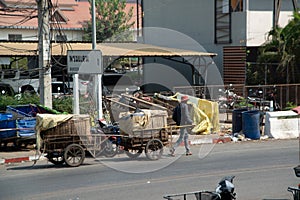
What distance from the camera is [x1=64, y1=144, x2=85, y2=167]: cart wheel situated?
14375 mm

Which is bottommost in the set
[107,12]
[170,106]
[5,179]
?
[5,179]

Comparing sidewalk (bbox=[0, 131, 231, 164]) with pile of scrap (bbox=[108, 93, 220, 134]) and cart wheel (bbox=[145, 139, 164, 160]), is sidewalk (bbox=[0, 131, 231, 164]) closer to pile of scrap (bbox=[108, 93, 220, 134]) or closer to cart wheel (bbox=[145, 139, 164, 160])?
pile of scrap (bbox=[108, 93, 220, 134])

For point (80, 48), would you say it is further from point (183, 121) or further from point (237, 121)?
point (183, 121)

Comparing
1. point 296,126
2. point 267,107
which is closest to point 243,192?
point 296,126

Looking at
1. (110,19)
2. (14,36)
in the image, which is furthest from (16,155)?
(110,19)

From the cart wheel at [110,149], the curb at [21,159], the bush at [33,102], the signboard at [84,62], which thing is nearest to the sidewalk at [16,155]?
the curb at [21,159]

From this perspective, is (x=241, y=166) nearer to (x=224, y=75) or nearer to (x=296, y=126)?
(x=296, y=126)

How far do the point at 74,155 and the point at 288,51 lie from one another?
1793 cm

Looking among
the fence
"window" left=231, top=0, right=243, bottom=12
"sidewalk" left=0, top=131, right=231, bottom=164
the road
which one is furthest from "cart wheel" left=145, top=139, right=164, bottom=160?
"window" left=231, top=0, right=243, bottom=12

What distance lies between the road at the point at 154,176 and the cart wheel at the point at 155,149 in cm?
22

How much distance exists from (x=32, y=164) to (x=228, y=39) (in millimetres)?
20850

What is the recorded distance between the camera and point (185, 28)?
37125 mm

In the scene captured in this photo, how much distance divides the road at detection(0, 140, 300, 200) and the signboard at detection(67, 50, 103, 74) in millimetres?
3539

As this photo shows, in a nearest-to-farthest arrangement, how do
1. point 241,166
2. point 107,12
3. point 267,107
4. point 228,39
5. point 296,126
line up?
1. point 241,166
2. point 296,126
3. point 267,107
4. point 228,39
5. point 107,12
